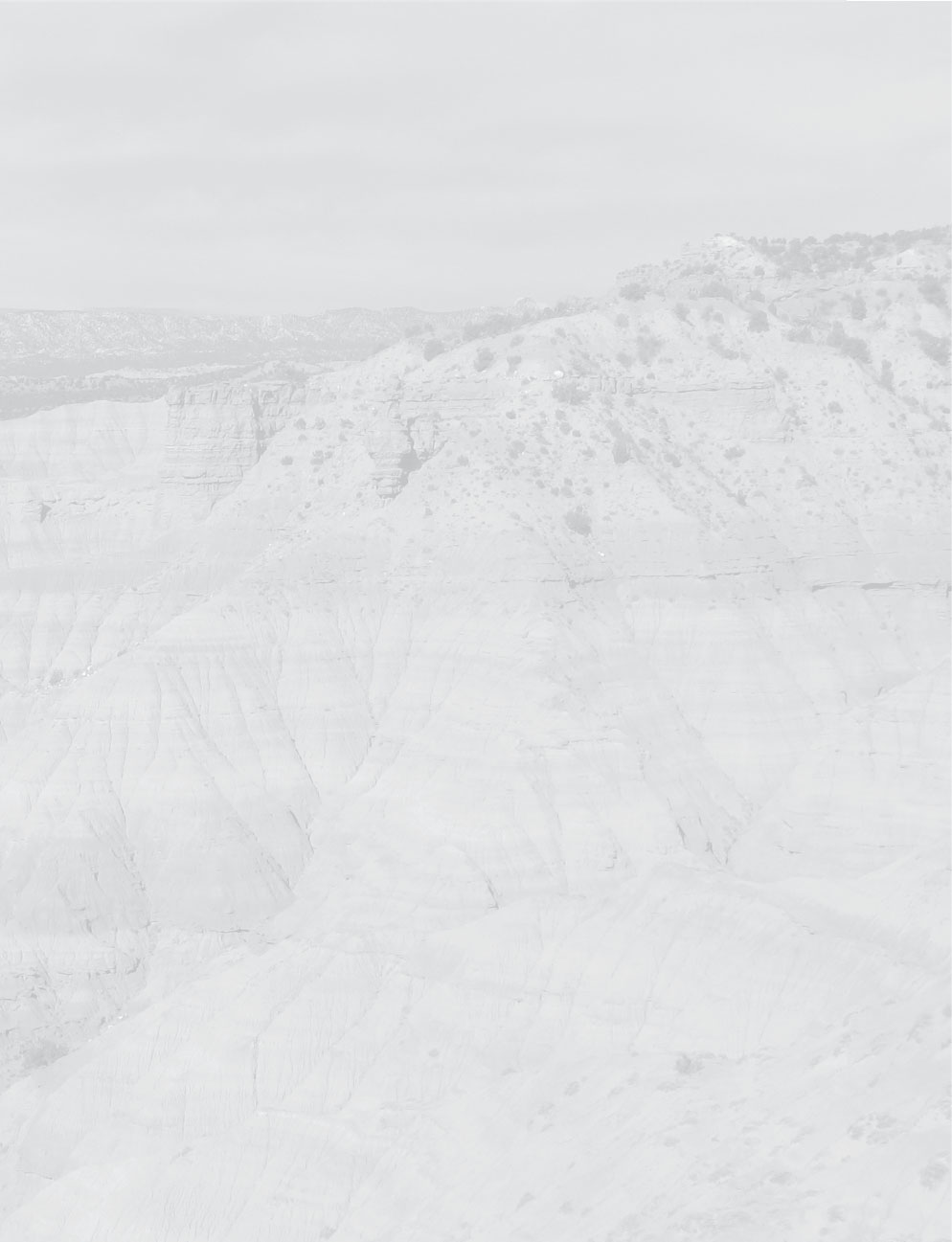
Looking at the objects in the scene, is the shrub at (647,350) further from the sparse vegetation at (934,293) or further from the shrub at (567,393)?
the sparse vegetation at (934,293)

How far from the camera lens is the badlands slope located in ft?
161

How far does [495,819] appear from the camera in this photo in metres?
70.2

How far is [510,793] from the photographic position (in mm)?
70938

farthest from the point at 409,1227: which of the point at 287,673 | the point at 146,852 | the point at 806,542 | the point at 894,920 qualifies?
the point at 806,542

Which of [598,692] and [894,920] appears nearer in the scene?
[894,920]

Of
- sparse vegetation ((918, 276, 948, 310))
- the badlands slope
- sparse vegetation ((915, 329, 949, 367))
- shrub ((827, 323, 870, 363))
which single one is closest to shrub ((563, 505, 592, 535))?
the badlands slope

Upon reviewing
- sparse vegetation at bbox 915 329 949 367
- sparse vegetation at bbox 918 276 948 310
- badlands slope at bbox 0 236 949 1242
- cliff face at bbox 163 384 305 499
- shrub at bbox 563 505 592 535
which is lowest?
badlands slope at bbox 0 236 949 1242

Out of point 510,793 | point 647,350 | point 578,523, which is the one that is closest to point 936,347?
point 647,350

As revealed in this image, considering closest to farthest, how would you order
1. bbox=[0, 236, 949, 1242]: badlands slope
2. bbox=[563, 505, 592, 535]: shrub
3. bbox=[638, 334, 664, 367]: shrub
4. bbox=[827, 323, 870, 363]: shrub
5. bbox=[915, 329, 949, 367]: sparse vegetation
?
bbox=[0, 236, 949, 1242]: badlands slope < bbox=[563, 505, 592, 535]: shrub < bbox=[638, 334, 664, 367]: shrub < bbox=[827, 323, 870, 363]: shrub < bbox=[915, 329, 949, 367]: sparse vegetation

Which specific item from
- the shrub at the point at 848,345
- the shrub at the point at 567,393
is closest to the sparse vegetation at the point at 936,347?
the shrub at the point at 848,345

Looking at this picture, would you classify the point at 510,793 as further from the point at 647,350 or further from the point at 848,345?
the point at 848,345

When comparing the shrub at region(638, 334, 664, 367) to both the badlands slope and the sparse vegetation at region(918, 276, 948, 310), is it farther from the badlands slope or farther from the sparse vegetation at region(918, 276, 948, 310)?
the sparse vegetation at region(918, 276, 948, 310)

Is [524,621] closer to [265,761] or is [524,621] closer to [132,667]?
[265,761]

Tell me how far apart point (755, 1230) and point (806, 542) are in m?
51.8
